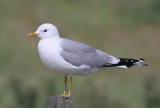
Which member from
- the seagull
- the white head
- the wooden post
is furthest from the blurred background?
Answer: the wooden post

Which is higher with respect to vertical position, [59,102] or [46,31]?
[46,31]

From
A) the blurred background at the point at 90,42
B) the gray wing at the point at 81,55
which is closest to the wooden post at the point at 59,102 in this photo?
the gray wing at the point at 81,55

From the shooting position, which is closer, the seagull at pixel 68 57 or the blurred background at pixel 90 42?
the seagull at pixel 68 57

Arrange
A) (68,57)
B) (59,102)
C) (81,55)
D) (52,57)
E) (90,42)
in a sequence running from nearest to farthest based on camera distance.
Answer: (59,102), (52,57), (68,57), (81,55), (90,42)

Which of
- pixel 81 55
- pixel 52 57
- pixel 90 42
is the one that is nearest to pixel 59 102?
pixel 52 57

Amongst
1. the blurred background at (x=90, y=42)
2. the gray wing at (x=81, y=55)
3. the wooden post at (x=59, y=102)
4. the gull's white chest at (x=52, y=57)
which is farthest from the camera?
the blurred background at (x=90, y=42)

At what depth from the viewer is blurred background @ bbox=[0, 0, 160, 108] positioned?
7.47 meters

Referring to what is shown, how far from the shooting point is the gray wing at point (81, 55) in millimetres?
4762

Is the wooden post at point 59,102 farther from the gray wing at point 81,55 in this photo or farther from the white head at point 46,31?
the white head at point 46,31

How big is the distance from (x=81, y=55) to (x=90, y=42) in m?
5.91

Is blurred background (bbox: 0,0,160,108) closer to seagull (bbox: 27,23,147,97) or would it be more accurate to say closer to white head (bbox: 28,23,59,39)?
seagull (bbox: 27,23,147,97)

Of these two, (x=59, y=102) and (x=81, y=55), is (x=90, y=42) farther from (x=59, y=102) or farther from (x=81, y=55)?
(x=59, y=102)

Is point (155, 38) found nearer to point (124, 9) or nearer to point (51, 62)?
point (124, 9)

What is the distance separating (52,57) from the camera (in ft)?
15.2
